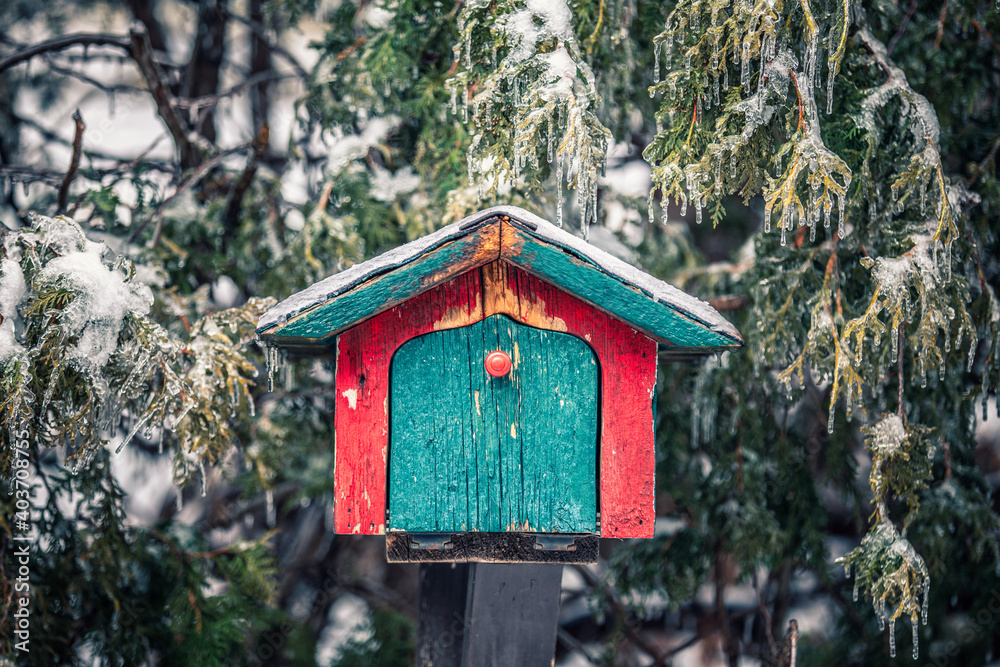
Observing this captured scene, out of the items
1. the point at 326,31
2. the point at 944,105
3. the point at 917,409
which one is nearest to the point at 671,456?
the point at 917,409

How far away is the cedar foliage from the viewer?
2260mm

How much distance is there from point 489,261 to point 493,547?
30.2 inches

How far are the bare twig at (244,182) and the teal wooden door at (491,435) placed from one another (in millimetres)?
1586

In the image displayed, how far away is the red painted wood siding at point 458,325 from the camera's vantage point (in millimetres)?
1985

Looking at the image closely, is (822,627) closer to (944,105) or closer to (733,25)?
(944,105)

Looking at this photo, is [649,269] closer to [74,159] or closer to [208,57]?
[74,159]

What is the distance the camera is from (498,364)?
6.46 ft

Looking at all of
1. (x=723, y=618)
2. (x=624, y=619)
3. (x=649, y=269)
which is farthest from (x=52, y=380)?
(x=723, y=618)

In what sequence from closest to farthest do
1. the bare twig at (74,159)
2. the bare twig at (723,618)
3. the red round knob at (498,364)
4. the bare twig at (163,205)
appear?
1. the red round knob at (498,364)
2. the bare twig at (74,159)
3. the bare twig at (163,205)
4. the bare twig at (723,618)

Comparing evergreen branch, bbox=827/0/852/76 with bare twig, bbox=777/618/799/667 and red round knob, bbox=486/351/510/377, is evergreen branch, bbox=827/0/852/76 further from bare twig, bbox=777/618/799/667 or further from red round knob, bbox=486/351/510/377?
bare twig, bbox=777/618/799/667

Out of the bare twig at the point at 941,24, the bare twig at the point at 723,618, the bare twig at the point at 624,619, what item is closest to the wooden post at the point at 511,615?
the bare twig at the point at 624,619

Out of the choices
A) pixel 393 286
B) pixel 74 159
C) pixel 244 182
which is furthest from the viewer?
pixel 244 182

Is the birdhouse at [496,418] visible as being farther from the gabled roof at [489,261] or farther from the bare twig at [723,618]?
the bare twig at [723,618]

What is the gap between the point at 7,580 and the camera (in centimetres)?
261
